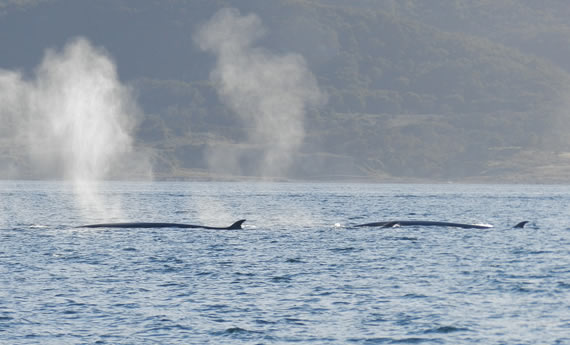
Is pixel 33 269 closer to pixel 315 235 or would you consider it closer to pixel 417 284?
pixel 417 284

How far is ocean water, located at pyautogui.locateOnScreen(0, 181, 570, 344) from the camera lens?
3519cm

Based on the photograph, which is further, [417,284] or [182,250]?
[182,250]

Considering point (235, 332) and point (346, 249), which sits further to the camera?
point (346, 249)

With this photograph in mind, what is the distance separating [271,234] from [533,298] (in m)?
32.4

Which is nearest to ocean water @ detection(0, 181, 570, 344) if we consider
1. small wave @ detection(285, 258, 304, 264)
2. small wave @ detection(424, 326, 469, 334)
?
small wave @ detection(424, 326, 469, 334)

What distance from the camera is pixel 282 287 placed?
145ft

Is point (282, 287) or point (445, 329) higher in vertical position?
point (282, 287)

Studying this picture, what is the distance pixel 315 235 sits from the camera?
236ft

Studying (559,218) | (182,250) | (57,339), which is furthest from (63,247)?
(559,218)

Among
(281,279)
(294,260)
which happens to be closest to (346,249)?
(294,260)

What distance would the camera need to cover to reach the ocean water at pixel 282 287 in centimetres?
3519

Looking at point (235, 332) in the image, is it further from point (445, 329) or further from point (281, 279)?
point (281, 279)

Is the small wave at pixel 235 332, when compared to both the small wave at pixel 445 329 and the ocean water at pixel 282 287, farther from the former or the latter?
the small wave at pixel 445 329

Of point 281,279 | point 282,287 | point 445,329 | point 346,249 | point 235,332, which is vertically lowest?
point 235,332
